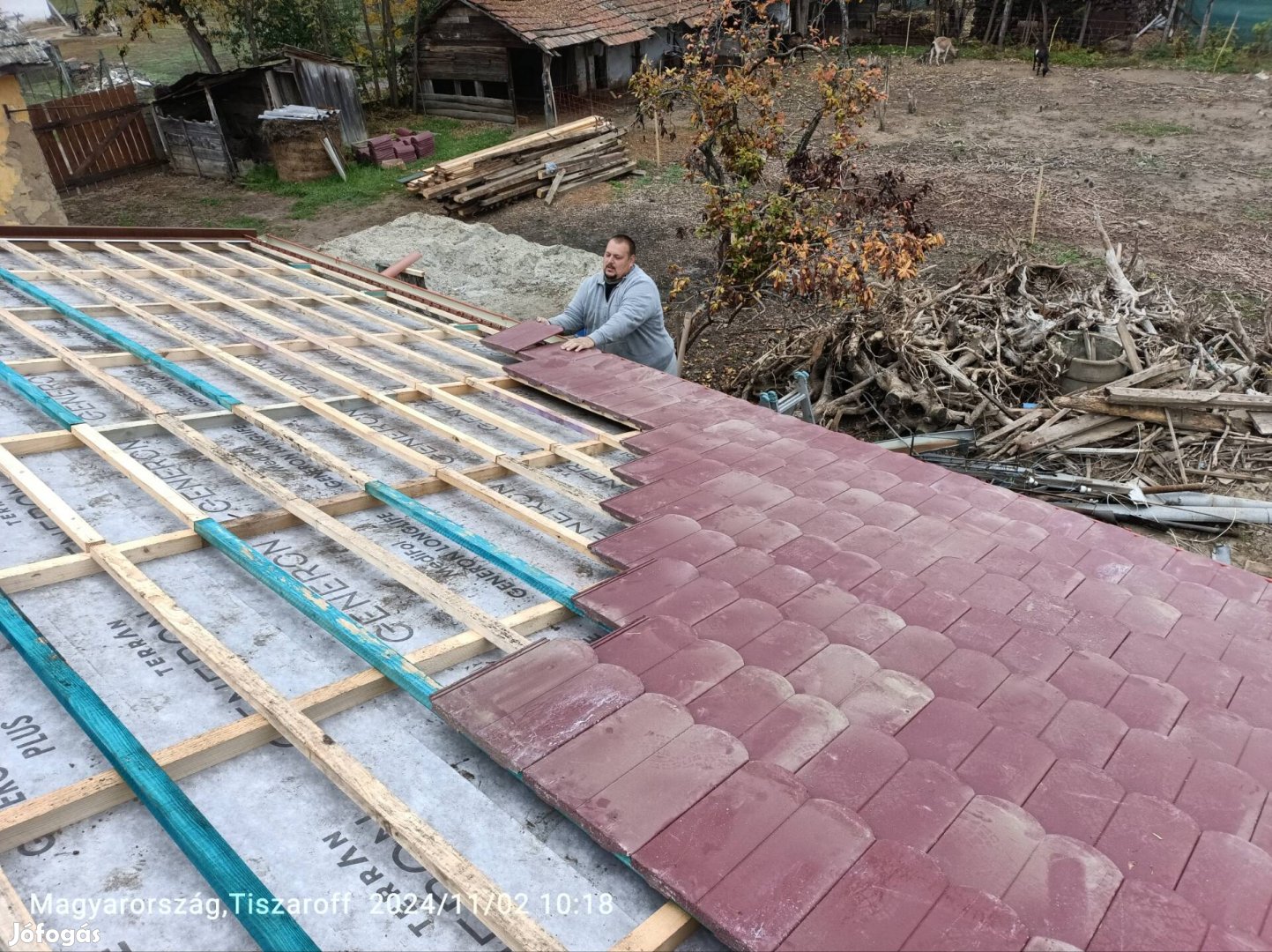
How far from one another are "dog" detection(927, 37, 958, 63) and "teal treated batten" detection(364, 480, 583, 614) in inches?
1231

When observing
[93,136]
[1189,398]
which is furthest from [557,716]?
[93,136]

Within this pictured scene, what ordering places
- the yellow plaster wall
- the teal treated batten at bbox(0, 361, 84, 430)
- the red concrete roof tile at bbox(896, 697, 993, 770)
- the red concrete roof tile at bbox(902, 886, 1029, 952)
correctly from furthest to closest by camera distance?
the yellow plaster wall < the teal treated batten at bbox(0, 361, 84, 430) < the red concrete roof tile at bbox(896, 697, 993, 770) < the red concrete roof tile at bbox(902, 886, 1029, 952)

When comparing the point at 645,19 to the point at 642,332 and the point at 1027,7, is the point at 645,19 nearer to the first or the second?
the point at 1027,7

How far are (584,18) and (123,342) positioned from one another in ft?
71.2

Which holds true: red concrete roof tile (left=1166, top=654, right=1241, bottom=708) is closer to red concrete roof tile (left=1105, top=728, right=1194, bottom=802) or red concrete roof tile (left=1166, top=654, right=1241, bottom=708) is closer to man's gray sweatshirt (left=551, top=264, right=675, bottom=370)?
red concrete roof tile (left=1105, top=728, right=1194, bottom=802)

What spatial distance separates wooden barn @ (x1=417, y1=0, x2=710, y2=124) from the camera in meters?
22.3

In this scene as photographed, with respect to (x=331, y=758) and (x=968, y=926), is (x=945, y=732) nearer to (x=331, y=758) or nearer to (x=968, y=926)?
(x=968, y=926)

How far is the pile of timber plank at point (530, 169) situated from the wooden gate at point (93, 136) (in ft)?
26.1

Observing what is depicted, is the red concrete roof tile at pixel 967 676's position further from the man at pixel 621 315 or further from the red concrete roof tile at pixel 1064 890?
the man at pixel 621 315

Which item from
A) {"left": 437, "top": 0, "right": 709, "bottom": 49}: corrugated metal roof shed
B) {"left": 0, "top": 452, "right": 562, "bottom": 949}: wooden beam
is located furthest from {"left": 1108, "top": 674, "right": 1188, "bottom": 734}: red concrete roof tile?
{"left": 437, "top": 0, "right": 709, "bottom": 49}: corrugated metal roof shed

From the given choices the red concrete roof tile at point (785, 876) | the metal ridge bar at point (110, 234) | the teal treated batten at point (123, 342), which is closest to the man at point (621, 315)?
the teal treated batten at point (123, 342)

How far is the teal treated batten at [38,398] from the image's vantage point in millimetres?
4512

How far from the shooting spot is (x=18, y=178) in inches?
407

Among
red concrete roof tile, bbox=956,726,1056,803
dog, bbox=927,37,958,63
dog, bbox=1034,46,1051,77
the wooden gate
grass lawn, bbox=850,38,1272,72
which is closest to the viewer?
red concrete roof tile, bbox=956,726,1056,803
